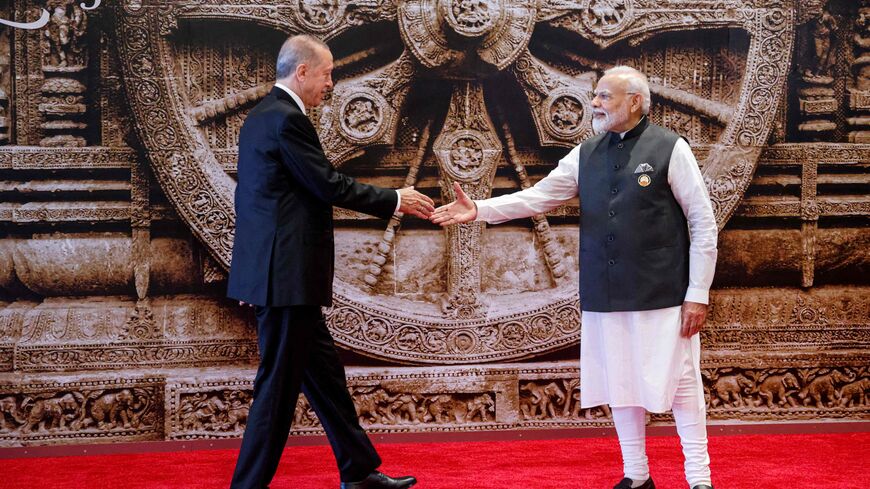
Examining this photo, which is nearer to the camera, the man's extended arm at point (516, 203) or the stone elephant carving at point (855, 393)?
the man's extended arm at point (516, 203)

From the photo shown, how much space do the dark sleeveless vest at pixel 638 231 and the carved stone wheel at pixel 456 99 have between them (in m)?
1.59

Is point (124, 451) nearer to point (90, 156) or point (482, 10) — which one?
point (90, 156)

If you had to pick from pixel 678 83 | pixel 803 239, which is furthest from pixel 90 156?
pixel 803 239

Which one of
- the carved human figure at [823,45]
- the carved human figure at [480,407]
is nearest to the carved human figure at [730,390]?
the carved human figure at [480,407]

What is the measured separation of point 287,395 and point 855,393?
11.7ft

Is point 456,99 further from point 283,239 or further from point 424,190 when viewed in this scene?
point 283,239

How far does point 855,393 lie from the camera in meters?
5.36

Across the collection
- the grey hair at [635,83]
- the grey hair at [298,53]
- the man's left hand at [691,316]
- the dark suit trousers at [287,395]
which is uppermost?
the grey hair at [298,53]

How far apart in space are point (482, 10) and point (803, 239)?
7.51ft

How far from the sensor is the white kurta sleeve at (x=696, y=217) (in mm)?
3475

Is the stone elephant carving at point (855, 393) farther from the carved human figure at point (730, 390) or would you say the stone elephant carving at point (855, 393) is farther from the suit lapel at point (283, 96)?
the suit lapel at point (283, 96)

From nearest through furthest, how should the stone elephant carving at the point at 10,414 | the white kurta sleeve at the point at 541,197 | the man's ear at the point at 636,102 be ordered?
the man's ear at the point at 636,102
the white kurta sleeve at the point at 541,197
the stone elephant carving at the point at 10,414

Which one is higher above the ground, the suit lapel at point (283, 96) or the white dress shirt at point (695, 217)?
the suit lapel at point (283, 96)

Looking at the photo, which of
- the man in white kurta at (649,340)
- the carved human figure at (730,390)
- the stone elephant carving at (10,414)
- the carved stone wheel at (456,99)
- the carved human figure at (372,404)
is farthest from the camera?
the carved human figure at (730,390)
